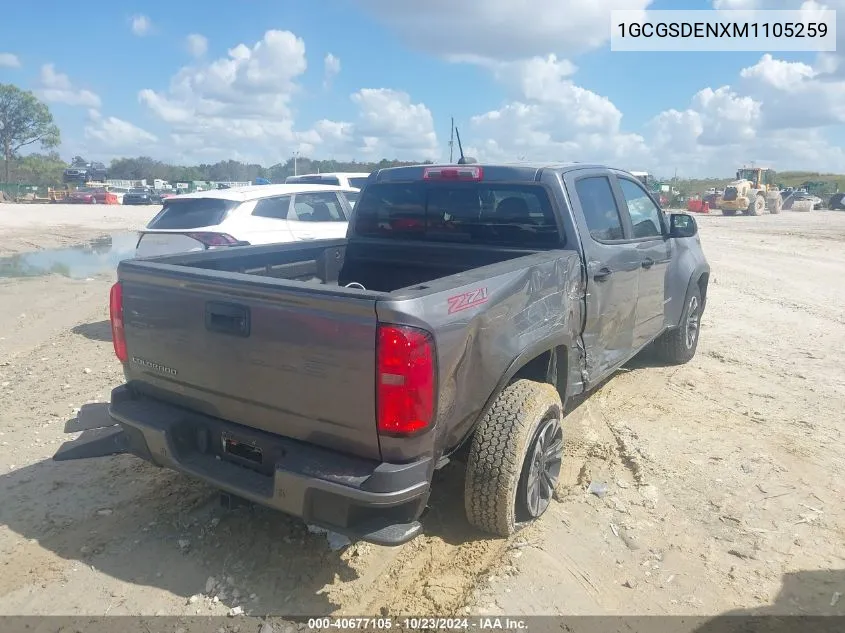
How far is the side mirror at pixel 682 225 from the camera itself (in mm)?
5559

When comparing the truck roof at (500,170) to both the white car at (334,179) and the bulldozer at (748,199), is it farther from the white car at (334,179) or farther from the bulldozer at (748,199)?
the bulldozer at (748,199)

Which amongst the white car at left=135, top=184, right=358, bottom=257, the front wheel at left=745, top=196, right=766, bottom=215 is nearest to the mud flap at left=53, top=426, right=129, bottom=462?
the white car at left=135, top=184, right=358, bottom=257

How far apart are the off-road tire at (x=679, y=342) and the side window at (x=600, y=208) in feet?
6.36

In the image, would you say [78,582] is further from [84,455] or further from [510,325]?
[510,325]

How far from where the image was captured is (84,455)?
357 centimetres

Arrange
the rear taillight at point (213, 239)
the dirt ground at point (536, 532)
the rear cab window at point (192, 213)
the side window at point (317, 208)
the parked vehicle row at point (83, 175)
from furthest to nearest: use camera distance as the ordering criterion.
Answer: the parked vehicle row at point (83, 175)
the side window at point (317, 208)
the rear cab window at point (192, 213)
the rear taillight at point (213, 239)
the dirt ground at point (536, 532)

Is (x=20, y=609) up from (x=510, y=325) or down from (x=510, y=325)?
down

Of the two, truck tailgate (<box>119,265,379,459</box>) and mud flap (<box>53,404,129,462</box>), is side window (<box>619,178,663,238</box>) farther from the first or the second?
mud flap (<box>53,404,129,462</box>)

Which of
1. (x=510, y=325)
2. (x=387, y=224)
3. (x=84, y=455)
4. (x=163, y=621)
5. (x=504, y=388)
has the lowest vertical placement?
(x=163, y=621)

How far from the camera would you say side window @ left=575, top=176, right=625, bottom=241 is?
4.32 m

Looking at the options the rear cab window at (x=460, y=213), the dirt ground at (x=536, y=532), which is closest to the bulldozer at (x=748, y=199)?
the dirt ground at (x=536, y=532)

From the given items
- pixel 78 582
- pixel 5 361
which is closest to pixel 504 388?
pixel 78 582

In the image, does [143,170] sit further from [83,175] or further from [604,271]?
[604,271]

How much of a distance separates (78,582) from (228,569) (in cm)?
69
